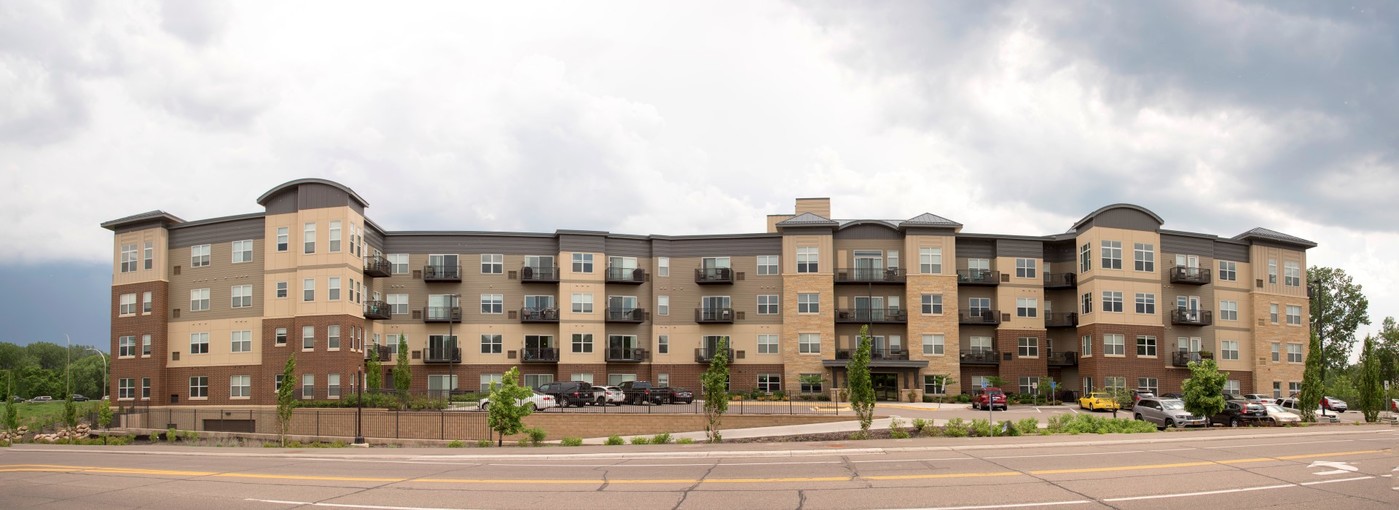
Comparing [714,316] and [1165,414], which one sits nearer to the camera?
[1165,414]

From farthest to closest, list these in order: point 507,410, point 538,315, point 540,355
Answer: point 538,315, point 540,355, point 507,410

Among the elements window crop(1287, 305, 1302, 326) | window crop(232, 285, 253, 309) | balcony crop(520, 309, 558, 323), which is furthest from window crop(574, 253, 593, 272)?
window crop(1287, 305, 1302, 326)

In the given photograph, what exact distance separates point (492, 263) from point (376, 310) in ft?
29.1

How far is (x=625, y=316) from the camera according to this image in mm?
67000

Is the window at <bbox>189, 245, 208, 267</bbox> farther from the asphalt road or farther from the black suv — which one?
the asphalt road

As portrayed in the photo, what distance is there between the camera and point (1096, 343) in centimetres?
6538

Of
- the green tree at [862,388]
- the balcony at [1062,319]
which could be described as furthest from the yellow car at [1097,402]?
the green tree at [862,388]

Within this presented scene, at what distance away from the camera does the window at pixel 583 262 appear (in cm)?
6725

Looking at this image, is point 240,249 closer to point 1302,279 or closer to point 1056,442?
point 1056,442

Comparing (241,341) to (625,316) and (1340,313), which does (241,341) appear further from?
(1340,313)

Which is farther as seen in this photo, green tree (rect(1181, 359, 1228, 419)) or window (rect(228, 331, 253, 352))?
window (rect(228, 331, 253, 352))

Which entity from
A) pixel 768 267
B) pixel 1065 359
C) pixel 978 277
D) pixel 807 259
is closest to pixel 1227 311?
pixel 1065 359

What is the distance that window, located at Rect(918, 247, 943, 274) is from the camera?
222ft

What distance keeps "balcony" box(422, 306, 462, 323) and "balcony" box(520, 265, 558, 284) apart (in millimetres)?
5005
